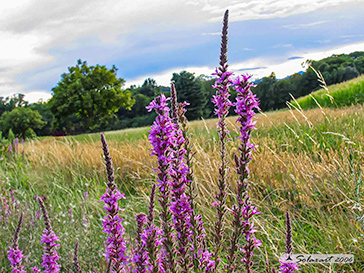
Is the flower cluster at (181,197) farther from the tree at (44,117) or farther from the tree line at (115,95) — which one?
the tree at (44,117)

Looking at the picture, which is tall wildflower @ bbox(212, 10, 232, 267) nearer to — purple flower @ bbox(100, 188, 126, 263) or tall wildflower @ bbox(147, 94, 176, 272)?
tall wildflower @ bbox(147, 94, 176, 272)

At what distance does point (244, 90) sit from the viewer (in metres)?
1.40

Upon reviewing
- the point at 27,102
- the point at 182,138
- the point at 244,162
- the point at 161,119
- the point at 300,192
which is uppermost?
the point at 27,102

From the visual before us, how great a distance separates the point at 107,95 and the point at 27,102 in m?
47.9

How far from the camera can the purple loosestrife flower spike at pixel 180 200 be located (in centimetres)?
147

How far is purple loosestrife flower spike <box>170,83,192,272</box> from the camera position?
1468 millimetres

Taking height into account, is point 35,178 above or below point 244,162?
below

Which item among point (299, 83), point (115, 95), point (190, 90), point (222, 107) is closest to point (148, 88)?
point (190, 90)

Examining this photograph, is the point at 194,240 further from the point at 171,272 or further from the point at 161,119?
the point at 161,119

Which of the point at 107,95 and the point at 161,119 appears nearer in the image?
the point at 161,119

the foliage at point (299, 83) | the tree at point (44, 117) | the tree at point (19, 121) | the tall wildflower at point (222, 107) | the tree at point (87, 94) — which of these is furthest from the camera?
the tree at point (44, 117)

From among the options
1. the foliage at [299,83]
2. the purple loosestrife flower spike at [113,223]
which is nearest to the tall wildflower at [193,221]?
the purple loosestrife flower spike at [113,223]

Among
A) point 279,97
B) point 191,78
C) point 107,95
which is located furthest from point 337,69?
point 107,95

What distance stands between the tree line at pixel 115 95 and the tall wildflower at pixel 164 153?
3666 cm
